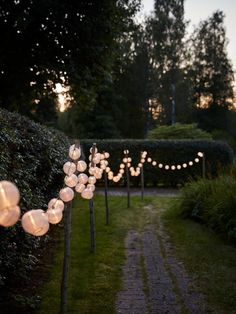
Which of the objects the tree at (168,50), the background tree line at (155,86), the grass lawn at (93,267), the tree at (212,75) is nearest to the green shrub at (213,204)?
the grass lawn at (93,267)

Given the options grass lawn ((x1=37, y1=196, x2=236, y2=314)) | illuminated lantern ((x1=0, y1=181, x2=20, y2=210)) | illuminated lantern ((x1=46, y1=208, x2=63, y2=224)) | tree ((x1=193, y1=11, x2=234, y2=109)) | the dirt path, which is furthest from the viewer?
tree ((x1=193, y1=11, x2=234, y2=109))

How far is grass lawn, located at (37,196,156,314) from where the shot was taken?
4.96m

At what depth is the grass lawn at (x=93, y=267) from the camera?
16.3ft

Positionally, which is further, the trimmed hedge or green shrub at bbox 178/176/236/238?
the trimmed hedge

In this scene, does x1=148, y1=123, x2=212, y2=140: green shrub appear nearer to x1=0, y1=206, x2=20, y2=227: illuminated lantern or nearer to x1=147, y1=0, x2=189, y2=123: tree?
x1=147, y1=0, x2=189, y2=123: tree

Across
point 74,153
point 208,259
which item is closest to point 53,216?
point 74,153

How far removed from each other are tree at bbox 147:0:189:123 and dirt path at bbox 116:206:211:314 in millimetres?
27420

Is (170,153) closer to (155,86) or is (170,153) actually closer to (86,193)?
(86,193)

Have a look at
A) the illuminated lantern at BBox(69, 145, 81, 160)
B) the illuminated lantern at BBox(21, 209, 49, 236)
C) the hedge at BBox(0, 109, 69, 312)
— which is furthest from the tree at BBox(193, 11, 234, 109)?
the illuminated lantern at BBox(21, 209, 49, 236)

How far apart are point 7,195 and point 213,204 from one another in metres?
7.83

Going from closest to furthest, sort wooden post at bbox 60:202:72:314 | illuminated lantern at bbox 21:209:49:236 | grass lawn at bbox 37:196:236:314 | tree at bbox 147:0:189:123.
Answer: illuminated lantern at bbox 21:209:49:236
wooden post at bbox 60:202:72:314
grass lawn at bbox 37:196:236:314
tree at bbox 147:0:189:123

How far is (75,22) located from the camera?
13539mm

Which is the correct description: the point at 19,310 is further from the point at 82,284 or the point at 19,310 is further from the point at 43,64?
the point at 43,64

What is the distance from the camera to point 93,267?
6449 millimetres
